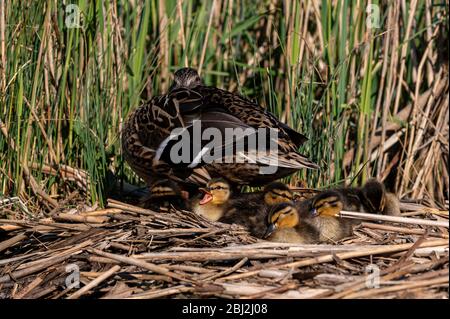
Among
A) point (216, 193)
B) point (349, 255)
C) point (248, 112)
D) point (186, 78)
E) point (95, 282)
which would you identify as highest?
point (186, 78)

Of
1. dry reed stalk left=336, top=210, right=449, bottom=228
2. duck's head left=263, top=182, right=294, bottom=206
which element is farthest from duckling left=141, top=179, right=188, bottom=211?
dry reed stalk left=336, top=210, right=449, bottom=228

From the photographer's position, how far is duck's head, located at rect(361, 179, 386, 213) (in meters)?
5.47

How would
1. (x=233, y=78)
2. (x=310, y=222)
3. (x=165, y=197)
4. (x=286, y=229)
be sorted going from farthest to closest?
(x=233, y=78) → (x=165, y=197) → (x=310, y=222) → (x=286, y=229)

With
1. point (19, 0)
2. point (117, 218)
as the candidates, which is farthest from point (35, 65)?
point (117, 218)

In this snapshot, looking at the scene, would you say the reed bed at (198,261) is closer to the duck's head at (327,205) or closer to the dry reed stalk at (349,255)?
the dry reed stalk at (349,255)

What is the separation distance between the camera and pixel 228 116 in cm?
564

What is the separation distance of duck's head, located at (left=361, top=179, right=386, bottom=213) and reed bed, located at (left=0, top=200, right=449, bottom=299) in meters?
0.19

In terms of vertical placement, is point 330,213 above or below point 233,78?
below

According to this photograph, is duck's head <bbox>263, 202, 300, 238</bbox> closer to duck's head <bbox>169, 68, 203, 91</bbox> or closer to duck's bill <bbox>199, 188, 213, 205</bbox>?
duck's bill <bbox>199, 188, 213, 205</bbox>

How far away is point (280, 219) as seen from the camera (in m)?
4.97

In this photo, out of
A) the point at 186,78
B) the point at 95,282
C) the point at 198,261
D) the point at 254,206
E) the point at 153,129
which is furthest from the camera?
the point at 186,78

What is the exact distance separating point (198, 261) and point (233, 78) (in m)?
3.11

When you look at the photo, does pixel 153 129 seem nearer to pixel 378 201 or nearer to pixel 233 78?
pixel 378 201

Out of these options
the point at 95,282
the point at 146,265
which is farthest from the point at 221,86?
the point at 95,282
